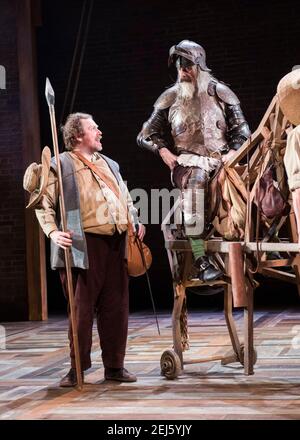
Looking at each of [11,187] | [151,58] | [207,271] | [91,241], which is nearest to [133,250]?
[91,241]

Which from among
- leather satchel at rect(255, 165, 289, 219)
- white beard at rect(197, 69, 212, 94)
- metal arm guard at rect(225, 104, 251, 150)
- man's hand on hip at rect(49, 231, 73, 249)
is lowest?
man's hand on hip at rect(49, 231, 73, 249)

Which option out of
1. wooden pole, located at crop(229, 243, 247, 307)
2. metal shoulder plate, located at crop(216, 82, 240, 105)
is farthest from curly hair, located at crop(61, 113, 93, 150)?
wooden pole, located at crop(229, 243, 247, 307)

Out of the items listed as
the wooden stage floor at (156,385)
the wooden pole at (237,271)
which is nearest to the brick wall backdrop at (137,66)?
the wooden stage floor at (156,385)

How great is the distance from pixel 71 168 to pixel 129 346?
227 cm

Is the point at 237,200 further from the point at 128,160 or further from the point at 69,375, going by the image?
the point at 128,160

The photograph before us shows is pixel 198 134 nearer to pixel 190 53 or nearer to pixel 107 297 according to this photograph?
pixel 190 53

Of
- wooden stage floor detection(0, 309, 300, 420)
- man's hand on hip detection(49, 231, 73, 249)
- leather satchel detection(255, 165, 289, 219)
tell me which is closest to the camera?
wooden stage floor detection(0, 309, 300, 420)

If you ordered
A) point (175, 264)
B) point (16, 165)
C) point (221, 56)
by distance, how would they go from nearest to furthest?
1. point (175, 264)
2. point (16, 165)
3. point (221, 56)

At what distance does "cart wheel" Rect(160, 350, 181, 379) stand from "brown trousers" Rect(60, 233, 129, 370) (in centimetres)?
27

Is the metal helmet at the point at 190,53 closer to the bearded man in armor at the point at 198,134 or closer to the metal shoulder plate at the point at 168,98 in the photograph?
the bearded man in armor at the point at 198,134

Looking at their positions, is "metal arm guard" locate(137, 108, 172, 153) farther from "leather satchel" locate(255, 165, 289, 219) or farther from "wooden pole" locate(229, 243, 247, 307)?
"leather satchel" locate(255, 165, 289, 219)

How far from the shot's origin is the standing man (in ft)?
14.6

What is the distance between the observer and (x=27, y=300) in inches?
362
